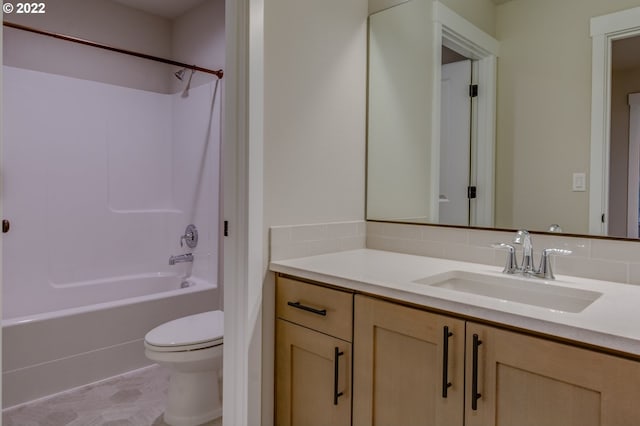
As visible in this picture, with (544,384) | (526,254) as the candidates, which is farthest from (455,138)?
(544,384)

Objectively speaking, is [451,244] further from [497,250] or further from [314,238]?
[314,238]

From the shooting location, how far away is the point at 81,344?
2.26 metres

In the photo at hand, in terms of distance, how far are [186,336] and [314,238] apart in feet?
2.54

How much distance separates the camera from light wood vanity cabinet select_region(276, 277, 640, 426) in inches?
33.7

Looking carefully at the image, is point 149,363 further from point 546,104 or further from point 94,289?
point 546,104

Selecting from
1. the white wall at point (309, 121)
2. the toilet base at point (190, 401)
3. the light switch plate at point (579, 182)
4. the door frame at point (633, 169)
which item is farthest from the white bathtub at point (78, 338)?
the door frame at point (633, 169)

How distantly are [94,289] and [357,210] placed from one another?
6.98 ft

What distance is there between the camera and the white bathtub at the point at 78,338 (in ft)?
6.77

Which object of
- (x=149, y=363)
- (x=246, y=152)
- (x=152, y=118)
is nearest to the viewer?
(x=246, y=152)

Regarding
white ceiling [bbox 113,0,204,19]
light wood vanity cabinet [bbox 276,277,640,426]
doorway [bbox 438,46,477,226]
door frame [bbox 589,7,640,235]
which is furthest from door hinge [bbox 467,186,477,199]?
white ceiling [bbox 113,0,204,19]

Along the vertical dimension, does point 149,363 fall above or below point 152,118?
below

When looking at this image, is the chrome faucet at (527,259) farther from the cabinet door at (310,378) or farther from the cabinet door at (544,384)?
the cabinet door at (310,378)

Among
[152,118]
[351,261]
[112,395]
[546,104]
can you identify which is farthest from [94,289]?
[546,104]

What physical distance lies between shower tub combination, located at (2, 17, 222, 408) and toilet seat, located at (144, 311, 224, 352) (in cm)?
61
